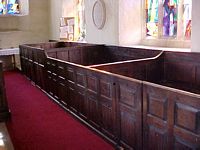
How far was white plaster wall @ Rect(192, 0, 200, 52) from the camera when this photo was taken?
12.9 feet

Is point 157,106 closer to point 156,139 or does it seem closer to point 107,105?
point 156,139

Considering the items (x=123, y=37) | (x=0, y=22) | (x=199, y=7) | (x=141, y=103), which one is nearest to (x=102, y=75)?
(x=141, y=103)

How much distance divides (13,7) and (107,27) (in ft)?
16.2

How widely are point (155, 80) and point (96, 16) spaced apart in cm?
291

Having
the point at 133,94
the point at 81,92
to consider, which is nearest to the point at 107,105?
the point at 133,94

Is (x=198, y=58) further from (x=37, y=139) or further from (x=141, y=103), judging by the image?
(x=37, y=139)

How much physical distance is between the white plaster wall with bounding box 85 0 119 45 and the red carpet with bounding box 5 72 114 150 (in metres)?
1.97

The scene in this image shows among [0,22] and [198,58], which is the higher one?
[0,22]

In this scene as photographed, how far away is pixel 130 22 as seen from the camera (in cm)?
603

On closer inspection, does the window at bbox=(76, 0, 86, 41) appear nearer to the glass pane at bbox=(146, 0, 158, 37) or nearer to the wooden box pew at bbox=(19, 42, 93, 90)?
the wooden box pew at bbox=(19, 42, 93, 90)

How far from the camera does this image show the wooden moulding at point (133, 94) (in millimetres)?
2213

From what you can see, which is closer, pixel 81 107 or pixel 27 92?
pixel 81 107

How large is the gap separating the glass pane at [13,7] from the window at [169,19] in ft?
18.0

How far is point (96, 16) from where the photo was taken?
660 cm
